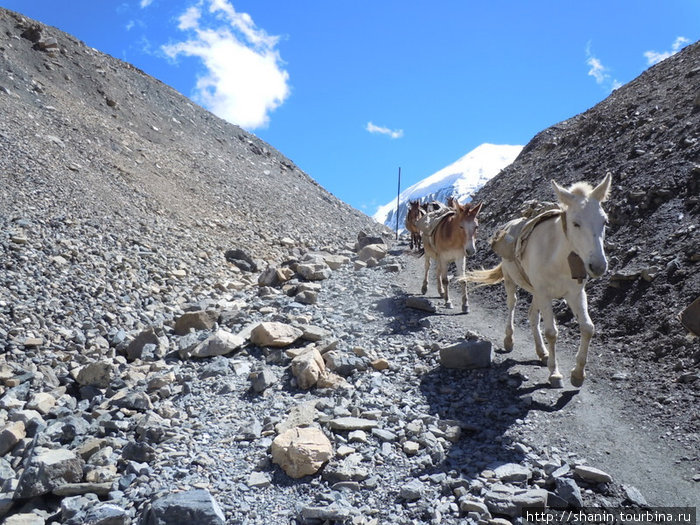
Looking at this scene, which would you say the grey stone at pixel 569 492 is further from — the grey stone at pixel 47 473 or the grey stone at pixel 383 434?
the grey stone at pixel 47 473

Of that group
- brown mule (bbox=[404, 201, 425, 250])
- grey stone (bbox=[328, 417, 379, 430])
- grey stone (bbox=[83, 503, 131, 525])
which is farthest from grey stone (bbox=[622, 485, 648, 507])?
brown mule (bbox=[404, 201, 425, 250])

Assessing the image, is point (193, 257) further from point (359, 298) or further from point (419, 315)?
point (419, 315)

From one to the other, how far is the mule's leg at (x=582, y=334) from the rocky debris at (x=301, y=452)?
3084 millimetres

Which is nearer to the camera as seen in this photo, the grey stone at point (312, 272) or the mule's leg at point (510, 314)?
the mule's leg at point (510, 314)

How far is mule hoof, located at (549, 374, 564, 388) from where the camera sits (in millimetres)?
6473

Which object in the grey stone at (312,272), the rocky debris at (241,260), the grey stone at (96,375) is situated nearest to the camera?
the grey stone at (96,375)

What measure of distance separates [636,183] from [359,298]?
6.76 metres

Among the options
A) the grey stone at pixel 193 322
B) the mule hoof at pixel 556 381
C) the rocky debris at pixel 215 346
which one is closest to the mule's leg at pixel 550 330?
the mule hoof at pixel 556 381

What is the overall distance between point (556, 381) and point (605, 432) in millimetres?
1134

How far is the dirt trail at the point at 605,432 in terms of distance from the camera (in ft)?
14.7

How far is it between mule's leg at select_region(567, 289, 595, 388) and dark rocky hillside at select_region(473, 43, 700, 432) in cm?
80

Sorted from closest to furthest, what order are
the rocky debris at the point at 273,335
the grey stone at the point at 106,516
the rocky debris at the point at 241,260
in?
the grey stone at the point at 106,516, the rocky debris at the point at 273,335, the rocky debris at the point at 241,260

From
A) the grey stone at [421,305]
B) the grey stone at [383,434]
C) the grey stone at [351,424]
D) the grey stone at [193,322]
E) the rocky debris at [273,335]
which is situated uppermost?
the grey stone at [421,305]

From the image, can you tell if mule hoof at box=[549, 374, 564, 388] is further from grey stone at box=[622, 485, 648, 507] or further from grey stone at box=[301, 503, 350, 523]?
grey stone at box=[301, 503, 350, 523]
